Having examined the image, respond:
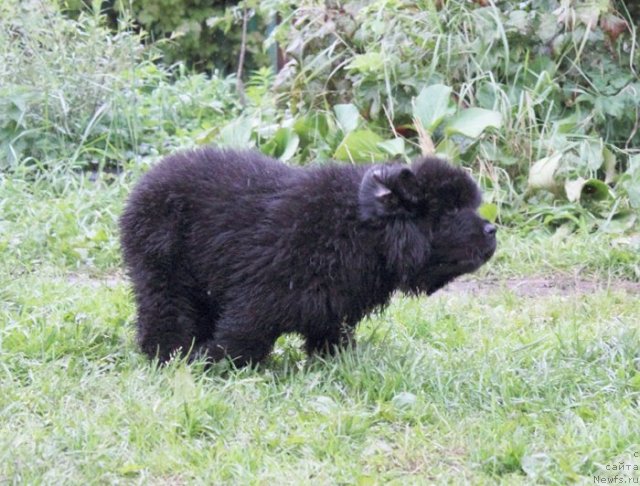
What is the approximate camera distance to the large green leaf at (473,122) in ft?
26.9

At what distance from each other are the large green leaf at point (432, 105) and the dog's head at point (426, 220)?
331 cm

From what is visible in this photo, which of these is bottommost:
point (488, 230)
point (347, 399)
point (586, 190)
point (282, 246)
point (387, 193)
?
point (586, 190)

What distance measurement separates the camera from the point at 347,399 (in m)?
4.47

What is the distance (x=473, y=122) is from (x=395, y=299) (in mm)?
2482

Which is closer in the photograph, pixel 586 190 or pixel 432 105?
pixel 586 190

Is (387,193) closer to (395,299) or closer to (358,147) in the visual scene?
(395,299)

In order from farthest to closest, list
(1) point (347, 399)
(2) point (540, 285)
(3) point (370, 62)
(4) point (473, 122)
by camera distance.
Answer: (3) point (370, 62), (4) point (473, 122), (2) point (540, 285), (1) point (347, 399)

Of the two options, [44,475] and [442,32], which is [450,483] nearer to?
[44,475]

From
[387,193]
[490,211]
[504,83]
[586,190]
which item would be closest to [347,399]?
[387,193]

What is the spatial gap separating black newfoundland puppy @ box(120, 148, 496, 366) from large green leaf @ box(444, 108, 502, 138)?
10.6 feet

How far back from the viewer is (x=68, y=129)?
920 cm

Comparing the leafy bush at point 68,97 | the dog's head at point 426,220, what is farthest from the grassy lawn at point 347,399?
the leafy bush at point 68,97

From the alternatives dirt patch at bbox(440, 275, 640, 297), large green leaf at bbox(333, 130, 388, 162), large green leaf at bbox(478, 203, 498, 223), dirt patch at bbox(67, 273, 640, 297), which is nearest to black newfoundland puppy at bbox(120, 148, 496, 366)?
dirt patch at bbox(67, 273, 640, 297)

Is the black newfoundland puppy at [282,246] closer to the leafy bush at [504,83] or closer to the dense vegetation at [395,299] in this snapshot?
the dense vegetation at [395,299]
